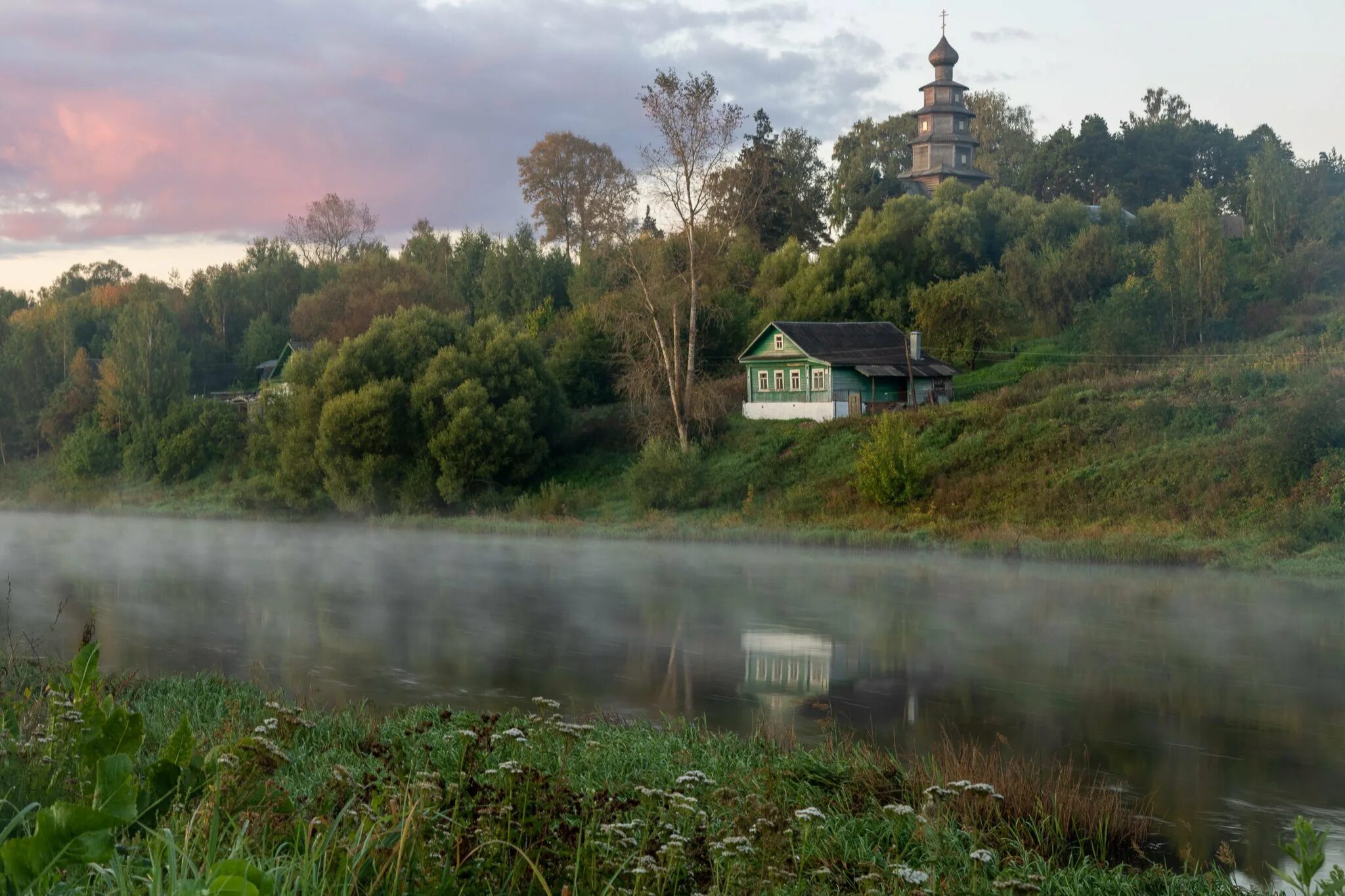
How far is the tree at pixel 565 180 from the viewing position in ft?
225

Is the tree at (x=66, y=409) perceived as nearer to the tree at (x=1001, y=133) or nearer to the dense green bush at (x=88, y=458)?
the dense green bush at (x=88, y=458)

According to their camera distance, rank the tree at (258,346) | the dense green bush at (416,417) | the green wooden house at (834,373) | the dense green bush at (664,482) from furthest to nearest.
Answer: the tree at (258,346) < the green wooden house at (834,373) < the dense green bush at (416,417) < the dense green bush at (664,482)

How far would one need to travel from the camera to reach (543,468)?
40906 millimetres

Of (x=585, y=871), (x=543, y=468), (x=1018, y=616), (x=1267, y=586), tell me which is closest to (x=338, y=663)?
(x=1018, y=616)

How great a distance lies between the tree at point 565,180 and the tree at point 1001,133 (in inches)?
1084

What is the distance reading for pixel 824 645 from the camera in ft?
58.2

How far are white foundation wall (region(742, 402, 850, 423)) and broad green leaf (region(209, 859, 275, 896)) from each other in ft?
126

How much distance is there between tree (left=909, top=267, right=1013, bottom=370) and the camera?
47406 millimetres

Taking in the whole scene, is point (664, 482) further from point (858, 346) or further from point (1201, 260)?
point (1201, 260)

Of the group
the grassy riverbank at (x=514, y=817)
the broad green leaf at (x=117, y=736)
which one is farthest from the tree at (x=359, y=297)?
the broad green leaf at (x=117, y=736)

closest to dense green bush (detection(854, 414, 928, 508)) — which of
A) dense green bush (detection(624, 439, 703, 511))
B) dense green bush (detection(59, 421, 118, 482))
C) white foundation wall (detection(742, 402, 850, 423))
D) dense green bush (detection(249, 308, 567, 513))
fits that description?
dense green bush (detection(624, 439, 703, 511))

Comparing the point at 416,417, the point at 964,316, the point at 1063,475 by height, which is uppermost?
the point at 964,316

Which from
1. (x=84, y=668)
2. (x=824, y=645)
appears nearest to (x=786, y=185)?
(x=824, y=645)

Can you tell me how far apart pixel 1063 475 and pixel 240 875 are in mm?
30783
